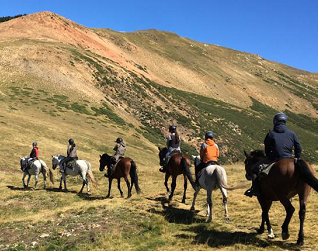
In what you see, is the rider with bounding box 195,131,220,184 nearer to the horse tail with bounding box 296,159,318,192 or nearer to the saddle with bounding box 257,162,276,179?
the saddle with bounding box 257,162,276,179

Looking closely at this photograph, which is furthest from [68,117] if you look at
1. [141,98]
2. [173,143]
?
[173,143]

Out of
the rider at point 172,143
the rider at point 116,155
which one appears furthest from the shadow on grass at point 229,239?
the rider at point 116,155

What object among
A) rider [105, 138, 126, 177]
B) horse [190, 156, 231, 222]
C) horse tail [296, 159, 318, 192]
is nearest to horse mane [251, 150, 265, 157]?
horse [190, 156, 231, 222]

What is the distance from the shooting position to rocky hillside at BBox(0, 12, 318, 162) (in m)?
57.3

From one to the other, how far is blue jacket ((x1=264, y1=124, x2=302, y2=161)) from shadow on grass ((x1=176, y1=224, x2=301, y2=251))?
248 cm

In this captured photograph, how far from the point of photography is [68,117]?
46156 mm

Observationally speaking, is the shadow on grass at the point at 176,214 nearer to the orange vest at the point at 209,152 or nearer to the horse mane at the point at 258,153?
the orange vest at the point at 209,152

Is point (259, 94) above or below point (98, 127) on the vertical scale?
above

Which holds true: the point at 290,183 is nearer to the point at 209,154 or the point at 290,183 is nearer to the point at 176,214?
the point at 209,154

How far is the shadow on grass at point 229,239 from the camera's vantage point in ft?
28.6

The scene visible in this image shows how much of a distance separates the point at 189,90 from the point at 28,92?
55.7 m

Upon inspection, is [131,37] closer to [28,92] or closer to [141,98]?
[141,98]

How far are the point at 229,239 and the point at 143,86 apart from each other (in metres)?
67.4

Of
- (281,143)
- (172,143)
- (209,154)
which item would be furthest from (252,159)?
(172,143)
